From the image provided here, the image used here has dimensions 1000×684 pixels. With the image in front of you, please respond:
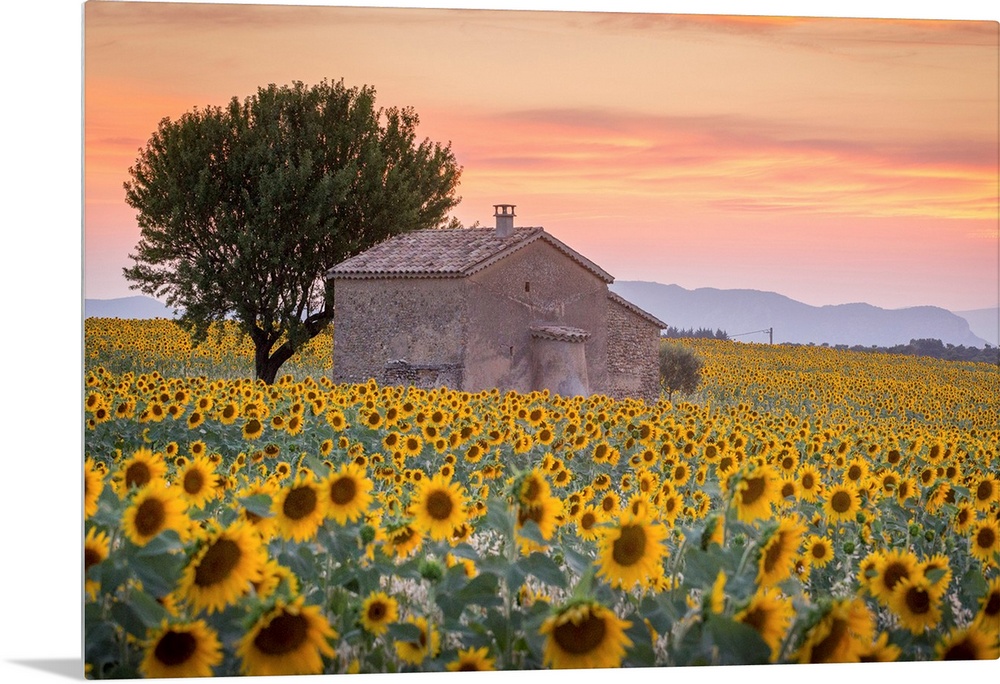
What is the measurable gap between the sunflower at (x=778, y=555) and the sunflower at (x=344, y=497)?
65.0 inches

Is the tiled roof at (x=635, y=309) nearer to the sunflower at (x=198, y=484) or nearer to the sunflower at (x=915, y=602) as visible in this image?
the sunflower at (x=915, y=602)

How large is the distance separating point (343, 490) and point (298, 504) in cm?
20

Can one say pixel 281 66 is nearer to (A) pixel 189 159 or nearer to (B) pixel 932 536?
(A) pixel 189 159

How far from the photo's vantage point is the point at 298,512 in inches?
221

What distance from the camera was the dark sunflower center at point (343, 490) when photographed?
568 centimetres

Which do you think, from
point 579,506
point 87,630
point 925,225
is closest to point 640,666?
point 579,506

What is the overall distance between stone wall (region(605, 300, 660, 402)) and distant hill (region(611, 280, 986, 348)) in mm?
506

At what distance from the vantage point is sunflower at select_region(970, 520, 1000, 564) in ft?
25.0

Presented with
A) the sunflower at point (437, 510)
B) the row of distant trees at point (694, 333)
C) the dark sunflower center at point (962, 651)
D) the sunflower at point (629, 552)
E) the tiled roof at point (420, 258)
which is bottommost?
the dark sunflower center at point (962, 651)

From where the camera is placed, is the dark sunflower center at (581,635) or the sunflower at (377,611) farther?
the sunflower at (377,611)

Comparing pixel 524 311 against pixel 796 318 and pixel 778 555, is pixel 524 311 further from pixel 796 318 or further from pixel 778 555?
pixel 778 555

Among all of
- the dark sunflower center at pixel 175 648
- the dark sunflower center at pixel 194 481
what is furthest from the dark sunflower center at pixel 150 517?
the dark sunflower center at pixel 194 481

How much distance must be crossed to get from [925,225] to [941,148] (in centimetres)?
47

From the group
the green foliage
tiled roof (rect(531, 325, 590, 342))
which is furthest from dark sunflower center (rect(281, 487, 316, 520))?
the green foliage
